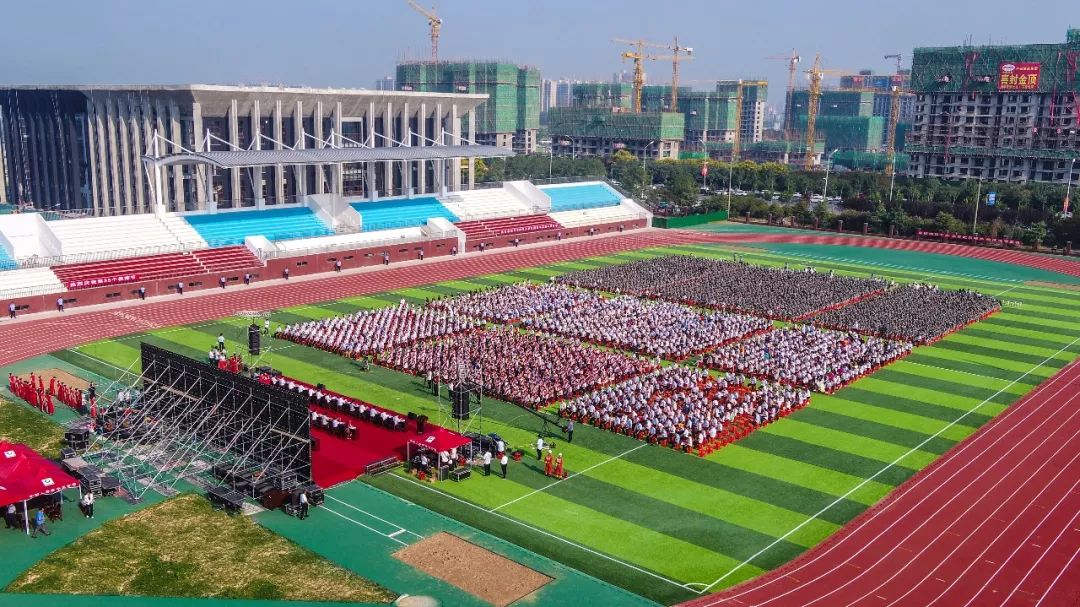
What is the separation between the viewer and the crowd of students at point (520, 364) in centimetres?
3903

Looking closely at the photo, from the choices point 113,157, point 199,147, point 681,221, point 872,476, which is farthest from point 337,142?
point 872,476

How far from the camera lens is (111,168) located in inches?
3120

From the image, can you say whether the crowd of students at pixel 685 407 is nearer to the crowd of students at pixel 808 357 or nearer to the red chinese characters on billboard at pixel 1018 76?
the crowd of students at pixel 808 357

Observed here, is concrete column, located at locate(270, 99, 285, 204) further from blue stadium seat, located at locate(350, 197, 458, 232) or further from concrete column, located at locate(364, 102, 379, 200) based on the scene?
concrete column, located at locate(364, 102, 379, 200)

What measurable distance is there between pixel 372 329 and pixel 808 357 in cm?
2215

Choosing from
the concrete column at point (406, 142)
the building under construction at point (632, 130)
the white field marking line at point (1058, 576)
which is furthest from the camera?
the building under construction at point (632, 130)

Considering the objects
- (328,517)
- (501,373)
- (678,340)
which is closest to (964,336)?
(678,340)

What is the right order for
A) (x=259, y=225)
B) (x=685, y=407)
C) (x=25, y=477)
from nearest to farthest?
(x=25, y=477), (x=685, y=407), (x=259, y=225)

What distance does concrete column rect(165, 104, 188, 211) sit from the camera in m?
71.6

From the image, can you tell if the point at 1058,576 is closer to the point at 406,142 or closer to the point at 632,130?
the point at 406,142

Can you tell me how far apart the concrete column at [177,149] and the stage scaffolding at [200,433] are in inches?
1631

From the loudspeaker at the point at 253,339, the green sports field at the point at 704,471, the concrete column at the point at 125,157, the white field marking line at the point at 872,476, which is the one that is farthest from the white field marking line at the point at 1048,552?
the concrete column at the point at 125,157

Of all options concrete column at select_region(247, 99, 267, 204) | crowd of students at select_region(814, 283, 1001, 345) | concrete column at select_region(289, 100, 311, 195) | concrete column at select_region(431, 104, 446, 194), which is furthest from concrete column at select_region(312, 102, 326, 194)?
crowd of students at select_region(814, 283, 1001, 345)

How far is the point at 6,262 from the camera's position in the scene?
55.5m
